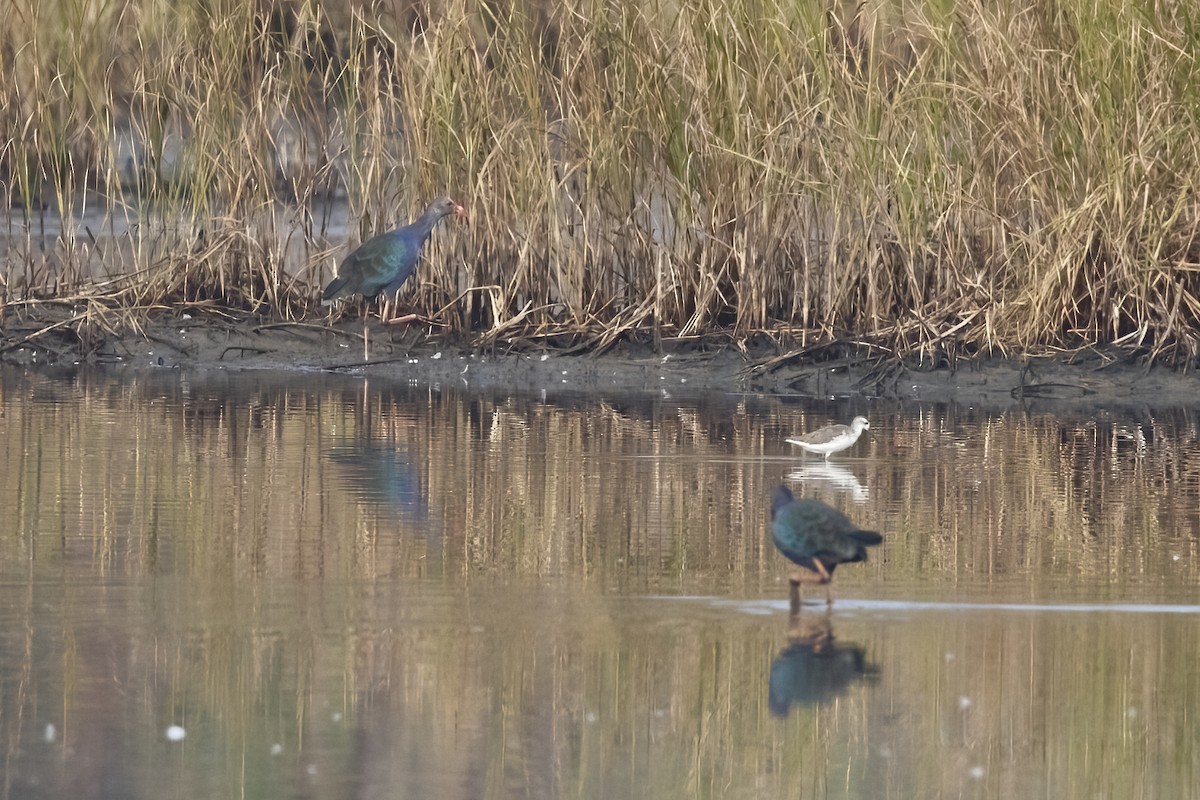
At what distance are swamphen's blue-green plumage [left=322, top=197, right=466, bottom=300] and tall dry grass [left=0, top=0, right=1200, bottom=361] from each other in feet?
1.00

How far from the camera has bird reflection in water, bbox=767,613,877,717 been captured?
5031 millimetres

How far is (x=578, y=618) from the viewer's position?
5.78m

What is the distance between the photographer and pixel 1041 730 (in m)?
4.80

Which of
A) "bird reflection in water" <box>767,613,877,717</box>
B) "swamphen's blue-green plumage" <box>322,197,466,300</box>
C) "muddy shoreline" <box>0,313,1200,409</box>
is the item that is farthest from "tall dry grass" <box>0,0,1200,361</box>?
"bird reflection in water" <box>767,613,877,717</box>

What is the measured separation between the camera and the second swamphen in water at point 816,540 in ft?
19.2

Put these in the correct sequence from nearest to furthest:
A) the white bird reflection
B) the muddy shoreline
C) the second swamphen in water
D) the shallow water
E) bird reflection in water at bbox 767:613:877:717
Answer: the shallow water
bird reflection in water at bbox 767:613:877:717
the second swamphen in water
the white bird reflection
the muddy shoreline

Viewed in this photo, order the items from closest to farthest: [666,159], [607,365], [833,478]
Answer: [833,478] → [666,159] → [607,365]

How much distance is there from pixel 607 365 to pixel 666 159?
110cm

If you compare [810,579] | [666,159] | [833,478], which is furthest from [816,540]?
[666,159]

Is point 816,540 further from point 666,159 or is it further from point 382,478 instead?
point 666,159

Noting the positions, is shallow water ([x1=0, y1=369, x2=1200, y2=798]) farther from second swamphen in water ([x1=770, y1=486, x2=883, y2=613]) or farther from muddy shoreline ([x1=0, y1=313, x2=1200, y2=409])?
muddy shoreline ([x1=0, y1=313, x2=1200, y2=409])

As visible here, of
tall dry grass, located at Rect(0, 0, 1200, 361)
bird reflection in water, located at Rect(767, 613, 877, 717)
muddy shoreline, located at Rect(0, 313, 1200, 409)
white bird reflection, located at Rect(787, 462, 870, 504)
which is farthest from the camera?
muddy shoreline, located at Rect(0, 313, 1200, 409)

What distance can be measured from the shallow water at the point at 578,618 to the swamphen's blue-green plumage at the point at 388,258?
202cm

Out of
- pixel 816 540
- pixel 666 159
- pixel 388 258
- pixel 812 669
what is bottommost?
pixel 812 669
